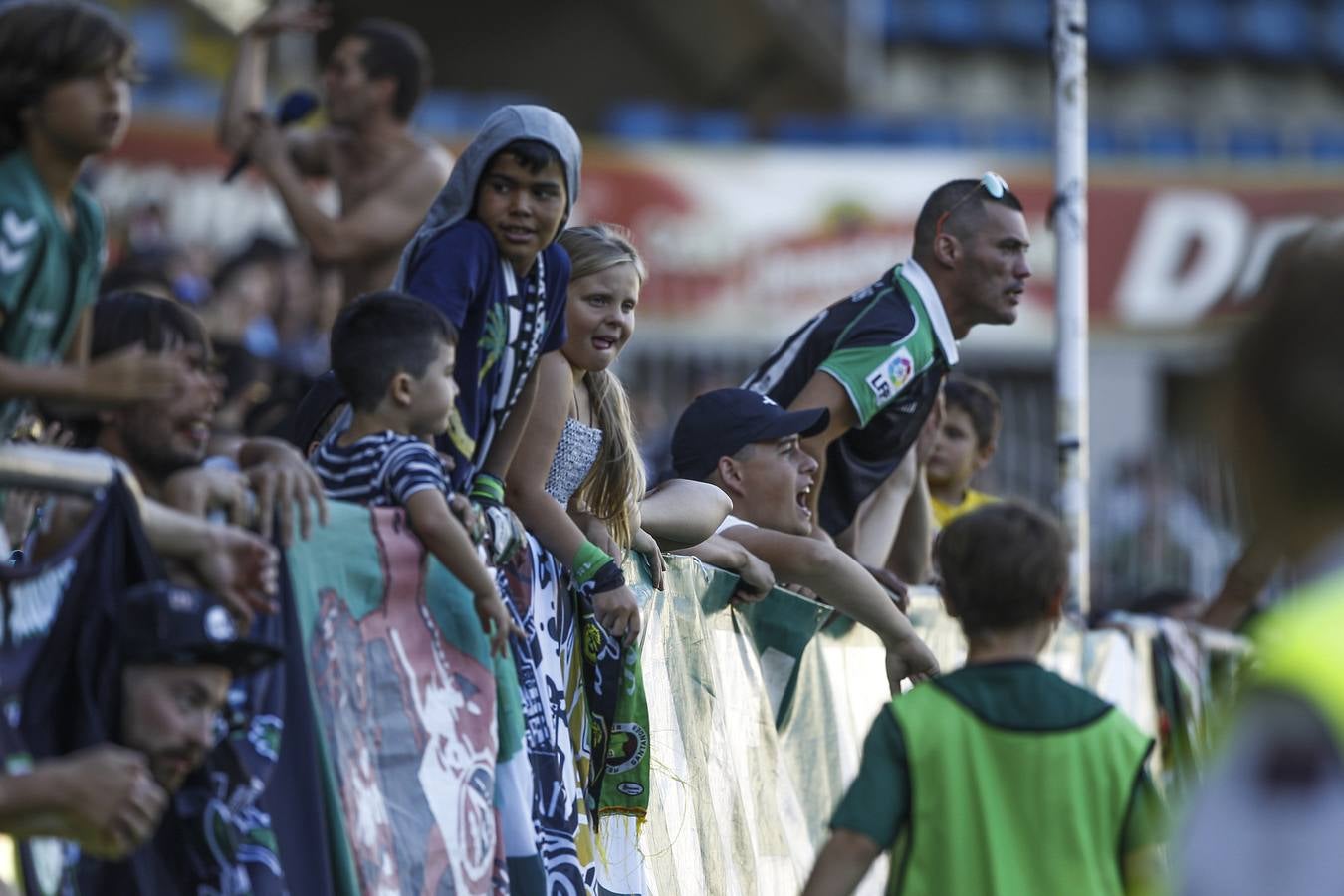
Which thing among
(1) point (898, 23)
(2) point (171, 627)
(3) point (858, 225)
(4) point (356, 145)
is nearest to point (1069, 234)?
(4) point (356, 145)

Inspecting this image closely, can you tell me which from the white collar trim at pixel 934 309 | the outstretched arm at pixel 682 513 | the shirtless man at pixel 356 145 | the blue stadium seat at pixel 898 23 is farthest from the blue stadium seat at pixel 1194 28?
the outstretched arm at pixel 682 513

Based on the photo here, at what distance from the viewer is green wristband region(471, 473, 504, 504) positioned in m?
4.52

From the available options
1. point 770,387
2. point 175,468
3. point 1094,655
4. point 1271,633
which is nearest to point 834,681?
point 770,387

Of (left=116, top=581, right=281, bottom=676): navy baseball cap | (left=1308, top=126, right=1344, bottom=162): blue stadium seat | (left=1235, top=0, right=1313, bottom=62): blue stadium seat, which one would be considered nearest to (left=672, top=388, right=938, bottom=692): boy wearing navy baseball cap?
(left=116, top=581, right=281, bottom=676): navy baseball cap

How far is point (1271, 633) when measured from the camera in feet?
7.38

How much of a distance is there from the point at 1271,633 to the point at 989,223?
16.8 ft

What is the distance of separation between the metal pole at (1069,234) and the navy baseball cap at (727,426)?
3699 mm

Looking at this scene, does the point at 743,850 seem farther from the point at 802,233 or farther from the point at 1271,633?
the point at 802,233

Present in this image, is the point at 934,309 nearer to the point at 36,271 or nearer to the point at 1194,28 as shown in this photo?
the point at 36,271

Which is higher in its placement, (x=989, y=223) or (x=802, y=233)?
(x=802, y=233)

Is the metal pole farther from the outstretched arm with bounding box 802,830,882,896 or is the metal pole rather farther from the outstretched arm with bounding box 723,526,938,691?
the outstretched arm with bounding box 802,830,882,896

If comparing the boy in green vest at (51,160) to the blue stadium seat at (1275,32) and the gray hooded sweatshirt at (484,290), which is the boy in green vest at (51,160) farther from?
the blue stadium seat at (1275,32)

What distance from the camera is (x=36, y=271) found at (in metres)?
3.40

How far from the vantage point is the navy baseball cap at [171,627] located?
313 cm
